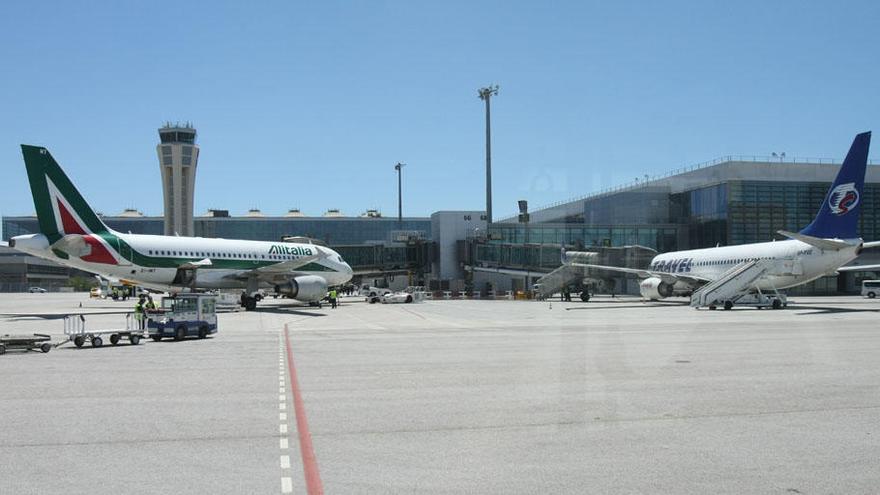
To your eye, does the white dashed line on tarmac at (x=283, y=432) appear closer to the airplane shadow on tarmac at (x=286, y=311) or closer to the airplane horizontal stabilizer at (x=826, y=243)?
the airplane shadow on tarmac at (x=286, y=311)

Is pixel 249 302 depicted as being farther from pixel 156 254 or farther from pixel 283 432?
pixel 283 432

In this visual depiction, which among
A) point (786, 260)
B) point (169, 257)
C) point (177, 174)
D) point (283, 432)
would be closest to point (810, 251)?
point (786, 260)

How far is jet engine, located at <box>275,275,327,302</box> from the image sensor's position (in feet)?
165

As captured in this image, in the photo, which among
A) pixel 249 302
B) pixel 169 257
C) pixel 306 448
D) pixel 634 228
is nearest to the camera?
pixel 306 448

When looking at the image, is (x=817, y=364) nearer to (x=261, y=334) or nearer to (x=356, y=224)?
(x=261, y=334)

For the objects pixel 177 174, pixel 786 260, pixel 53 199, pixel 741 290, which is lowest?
pixel 741 290

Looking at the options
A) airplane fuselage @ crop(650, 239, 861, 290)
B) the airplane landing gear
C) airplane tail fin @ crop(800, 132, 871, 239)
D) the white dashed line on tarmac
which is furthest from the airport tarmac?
the airplane landing gear

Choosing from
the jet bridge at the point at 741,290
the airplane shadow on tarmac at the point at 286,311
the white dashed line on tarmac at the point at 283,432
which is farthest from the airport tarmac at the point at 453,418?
the jet bridge at the point at 741,290

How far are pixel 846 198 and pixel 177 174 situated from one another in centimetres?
11916

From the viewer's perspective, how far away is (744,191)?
2977 inches

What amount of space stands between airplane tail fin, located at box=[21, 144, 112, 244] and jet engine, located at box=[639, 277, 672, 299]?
3720 cm

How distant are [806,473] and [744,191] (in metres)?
72.3

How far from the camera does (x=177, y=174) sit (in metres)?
140

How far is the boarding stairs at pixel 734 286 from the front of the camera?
46.8 metres
